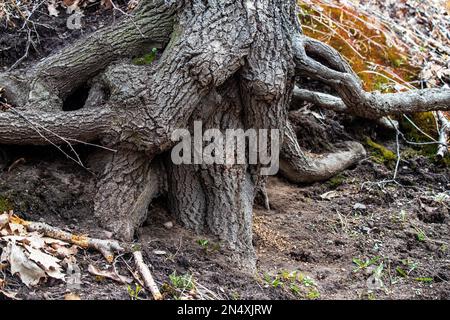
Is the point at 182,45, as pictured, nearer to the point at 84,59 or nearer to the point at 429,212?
the point at 84,59

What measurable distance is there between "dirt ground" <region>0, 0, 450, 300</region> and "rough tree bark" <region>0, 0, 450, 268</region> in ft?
0.62

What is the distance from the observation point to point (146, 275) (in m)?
3.44

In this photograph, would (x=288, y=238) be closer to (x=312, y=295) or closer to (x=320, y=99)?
(x=312, y=295)

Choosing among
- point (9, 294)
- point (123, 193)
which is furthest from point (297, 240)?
point (9, 294)

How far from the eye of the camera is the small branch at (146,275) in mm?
3311

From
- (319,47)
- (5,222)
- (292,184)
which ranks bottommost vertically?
(5,222)

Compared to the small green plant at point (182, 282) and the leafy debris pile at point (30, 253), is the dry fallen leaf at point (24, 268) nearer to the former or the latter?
the leafy debris pile at point (30, 253)

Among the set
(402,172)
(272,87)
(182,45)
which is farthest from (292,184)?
(182,45)

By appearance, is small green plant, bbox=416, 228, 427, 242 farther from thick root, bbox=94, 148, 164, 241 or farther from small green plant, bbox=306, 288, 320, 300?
thick root, bbox=94, 148, 164, 241

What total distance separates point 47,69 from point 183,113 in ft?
3.46

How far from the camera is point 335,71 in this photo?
4.53 metres

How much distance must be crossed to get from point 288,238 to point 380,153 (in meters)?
1.65

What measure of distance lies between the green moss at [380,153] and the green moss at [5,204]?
3.30 m

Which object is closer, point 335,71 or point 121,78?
point 121,78
